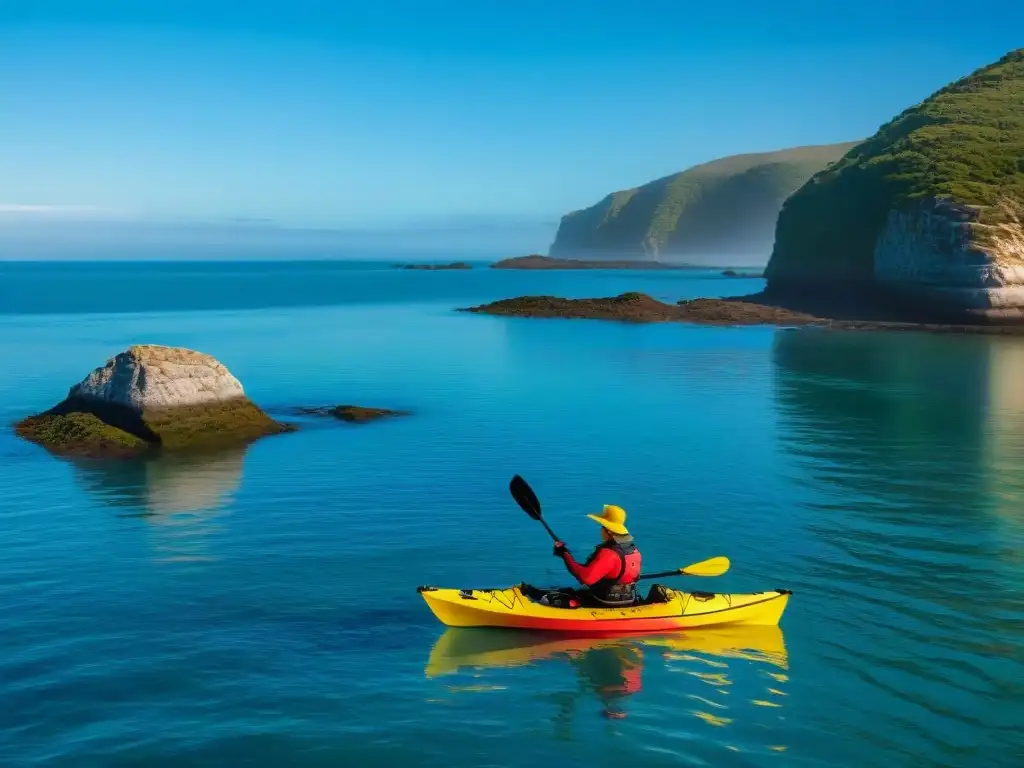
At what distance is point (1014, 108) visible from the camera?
88.2 meters

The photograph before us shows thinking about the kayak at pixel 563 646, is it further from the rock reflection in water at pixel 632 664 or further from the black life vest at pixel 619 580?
the black life vest at pixel 619 580

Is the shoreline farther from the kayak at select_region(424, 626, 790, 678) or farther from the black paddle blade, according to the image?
the kayak at select_region(424, 626, 790, 678)

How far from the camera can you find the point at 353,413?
32438 mm

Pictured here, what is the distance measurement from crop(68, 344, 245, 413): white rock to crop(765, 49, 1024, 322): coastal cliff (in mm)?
52423

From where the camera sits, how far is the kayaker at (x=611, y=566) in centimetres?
1370

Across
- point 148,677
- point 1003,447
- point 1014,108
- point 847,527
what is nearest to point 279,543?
point 148,677

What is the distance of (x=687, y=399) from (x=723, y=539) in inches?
733

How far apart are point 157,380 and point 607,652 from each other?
17.8 m

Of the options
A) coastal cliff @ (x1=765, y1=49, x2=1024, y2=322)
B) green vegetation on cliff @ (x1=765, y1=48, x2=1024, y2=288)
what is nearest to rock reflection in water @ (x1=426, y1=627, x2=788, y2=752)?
coastal cliff @ (x1=765, y1=49, x2=1024, y2=322)

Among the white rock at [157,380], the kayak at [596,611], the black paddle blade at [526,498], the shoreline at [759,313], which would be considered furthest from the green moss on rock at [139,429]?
the shoreline at [759,313]

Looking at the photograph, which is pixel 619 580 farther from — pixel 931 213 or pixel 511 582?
pixel 931 213

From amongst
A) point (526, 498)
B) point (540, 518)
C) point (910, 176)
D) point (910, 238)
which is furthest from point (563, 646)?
point (910, 176)

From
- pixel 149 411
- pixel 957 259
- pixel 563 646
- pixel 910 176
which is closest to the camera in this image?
pixel 563 646

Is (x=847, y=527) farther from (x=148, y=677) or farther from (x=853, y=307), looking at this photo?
(x=853, y=307)
